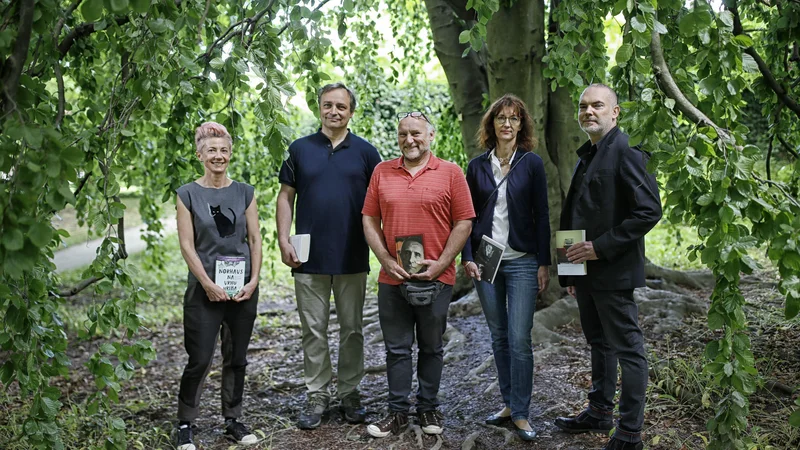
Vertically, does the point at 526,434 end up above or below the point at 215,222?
below

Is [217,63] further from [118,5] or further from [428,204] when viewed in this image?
[428,204]

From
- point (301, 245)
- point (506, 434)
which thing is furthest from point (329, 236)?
point (506, 434)

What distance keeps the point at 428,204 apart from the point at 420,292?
419 millimetres

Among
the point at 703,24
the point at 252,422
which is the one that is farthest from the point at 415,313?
the point at 703,24

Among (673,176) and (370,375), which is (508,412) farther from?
(673,176)

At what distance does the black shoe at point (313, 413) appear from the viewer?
11.7ft

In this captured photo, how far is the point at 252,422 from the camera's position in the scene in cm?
382

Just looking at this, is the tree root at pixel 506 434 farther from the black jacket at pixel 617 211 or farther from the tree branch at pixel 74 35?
the tree branch at pixel 74 35

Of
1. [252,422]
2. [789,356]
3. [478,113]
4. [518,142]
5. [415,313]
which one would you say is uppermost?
[478,113]

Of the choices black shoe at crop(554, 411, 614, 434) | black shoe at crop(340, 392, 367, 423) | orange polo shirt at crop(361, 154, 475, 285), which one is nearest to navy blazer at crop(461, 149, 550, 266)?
orange polo shirt at crop(361, 154, 475, 285)

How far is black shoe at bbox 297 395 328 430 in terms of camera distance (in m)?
3.55

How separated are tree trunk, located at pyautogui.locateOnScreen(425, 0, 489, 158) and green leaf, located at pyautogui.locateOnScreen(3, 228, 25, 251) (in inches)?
156

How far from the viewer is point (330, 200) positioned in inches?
139

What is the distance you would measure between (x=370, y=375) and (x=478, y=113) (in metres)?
2.19
